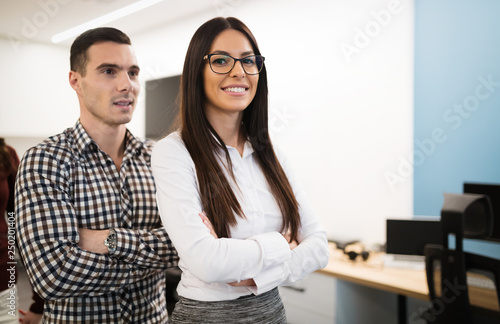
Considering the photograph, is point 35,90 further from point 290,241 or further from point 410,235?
point 410,235

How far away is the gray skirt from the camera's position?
1.14 metres

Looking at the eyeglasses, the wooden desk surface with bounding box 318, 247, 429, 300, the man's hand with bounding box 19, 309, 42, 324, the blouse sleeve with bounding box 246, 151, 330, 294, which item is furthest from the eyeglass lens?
the wooden desk surface with bounding box 318, 247, 429, 300

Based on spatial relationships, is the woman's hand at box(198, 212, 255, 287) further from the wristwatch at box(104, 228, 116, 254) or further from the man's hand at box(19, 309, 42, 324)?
the man's hand at box(19, 309, 42, 324)

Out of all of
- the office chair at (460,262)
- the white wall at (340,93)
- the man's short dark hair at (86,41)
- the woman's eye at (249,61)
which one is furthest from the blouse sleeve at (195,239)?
the white wall at (340,93)

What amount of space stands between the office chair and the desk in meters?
0.36

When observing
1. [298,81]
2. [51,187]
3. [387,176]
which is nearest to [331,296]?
[387,176]

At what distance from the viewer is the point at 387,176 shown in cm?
315

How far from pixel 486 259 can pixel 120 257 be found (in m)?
1.55

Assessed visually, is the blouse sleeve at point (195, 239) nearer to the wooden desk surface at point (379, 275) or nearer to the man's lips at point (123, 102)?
the man's lips at point (123, 102)

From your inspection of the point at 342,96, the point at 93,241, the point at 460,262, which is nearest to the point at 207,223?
the point at 93,241

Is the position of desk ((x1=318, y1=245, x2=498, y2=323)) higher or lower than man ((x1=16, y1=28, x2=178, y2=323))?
lower

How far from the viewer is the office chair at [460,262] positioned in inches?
69.3

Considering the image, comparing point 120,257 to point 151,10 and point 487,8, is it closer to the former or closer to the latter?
point 151,10

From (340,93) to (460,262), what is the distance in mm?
1904
